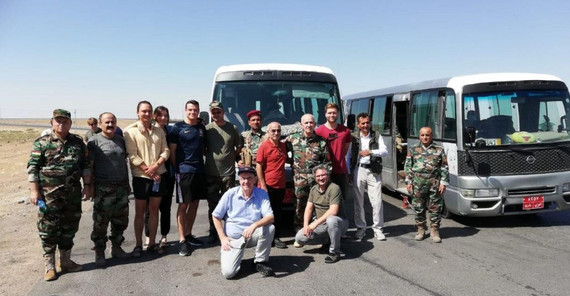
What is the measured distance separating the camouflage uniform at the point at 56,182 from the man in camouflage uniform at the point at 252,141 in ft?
7.01

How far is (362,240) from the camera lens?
5.78 meters

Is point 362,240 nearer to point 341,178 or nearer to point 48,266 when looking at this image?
point 341,178

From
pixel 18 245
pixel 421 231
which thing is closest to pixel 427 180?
pixel 421 231

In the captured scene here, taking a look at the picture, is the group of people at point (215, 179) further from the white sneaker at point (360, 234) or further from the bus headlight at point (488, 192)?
the bus headlight at point (488, 192)

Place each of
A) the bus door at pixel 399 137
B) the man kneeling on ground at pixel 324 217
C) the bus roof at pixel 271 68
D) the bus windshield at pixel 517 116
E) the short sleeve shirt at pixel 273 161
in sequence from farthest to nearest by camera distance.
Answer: the bus door at pixel 399 137 < the bus roof at pixel 271 68 < the bus windshield at pixel 517 116 < the short sleeve shirt at pixel 273 161 < the man kneeling on ground at pixel 324 217

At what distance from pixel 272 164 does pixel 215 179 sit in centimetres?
89

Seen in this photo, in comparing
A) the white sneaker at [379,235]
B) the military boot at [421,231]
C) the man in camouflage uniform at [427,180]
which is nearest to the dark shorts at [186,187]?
the white sneaker at [379,235]

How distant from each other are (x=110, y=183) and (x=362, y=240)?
12.1 feet

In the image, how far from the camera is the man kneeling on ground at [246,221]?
4.45 meters

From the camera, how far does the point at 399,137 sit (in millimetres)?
9656

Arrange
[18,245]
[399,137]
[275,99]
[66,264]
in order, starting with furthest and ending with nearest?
[399,137], [275,99], [18,245], [66,264]

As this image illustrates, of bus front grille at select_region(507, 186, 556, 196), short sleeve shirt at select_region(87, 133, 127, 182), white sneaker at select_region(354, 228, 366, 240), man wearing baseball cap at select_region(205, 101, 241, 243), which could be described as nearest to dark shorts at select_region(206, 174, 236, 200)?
man wearing baseball cap at select_region(205, 101, 241, 243)

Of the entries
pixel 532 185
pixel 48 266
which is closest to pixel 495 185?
pixel 532 185

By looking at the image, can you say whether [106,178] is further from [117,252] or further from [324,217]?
[324,217]
